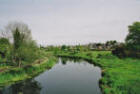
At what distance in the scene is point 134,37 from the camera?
5169 centimetres

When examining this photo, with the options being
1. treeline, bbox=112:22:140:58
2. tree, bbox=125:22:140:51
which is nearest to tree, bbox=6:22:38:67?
treeline, bbox=112:22:140:58

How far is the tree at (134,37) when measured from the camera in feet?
165

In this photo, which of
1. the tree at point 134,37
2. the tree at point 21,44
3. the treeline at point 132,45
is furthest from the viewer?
the tree at point 134,37

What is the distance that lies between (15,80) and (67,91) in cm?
1166

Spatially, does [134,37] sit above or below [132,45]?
above

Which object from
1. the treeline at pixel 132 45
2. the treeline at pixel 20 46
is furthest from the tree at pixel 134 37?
the treeline at pixel 20 46

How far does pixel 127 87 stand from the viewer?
580 inches

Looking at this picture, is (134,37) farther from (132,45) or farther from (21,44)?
(21,44)

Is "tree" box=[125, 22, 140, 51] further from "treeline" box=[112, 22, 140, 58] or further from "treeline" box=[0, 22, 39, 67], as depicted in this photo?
"treeline" box=[0, 22, 39, 67]

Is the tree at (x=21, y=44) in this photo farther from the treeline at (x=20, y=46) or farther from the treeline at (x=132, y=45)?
the treeline at (x=132, y=45)

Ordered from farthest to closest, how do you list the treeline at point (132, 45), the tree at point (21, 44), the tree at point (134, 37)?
the tree at point (134, 37)
the treeline at point (132, 45)
the tree at point (21, 44)

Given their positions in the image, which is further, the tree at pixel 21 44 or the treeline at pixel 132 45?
the treeline at pixel 132 45

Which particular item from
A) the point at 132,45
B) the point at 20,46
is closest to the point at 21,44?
the point at 20,46

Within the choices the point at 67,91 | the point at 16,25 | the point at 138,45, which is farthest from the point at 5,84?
the point at 138,45
